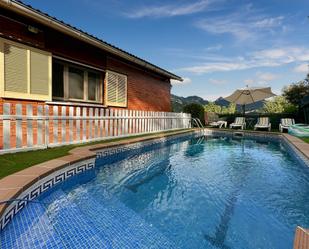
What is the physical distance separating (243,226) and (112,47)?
8190 mm

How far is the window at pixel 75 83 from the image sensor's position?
7.94 metres

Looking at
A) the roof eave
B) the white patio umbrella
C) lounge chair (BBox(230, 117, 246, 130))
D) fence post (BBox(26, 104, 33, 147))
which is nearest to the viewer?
the roof eave

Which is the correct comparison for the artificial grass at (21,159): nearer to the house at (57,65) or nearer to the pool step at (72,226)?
the pool step at (72,226)

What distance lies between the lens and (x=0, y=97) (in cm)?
588

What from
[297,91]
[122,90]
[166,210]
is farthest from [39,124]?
[297,91]

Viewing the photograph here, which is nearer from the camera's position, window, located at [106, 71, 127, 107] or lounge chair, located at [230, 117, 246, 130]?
window, located at [106, 71, 127, 107]

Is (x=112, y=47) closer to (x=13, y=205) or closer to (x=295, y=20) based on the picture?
(x=13, y=205)

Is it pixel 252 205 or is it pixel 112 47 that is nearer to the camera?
pixel 252 205

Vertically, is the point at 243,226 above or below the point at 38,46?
below

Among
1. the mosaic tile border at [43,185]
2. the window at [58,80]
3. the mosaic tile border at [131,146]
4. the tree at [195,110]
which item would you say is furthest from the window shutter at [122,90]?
the tree at [195,110]

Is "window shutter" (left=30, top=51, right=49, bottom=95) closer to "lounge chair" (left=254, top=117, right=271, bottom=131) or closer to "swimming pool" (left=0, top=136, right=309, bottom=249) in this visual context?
"swimming pool" (left=0, top=136, right=309, bottom=249)

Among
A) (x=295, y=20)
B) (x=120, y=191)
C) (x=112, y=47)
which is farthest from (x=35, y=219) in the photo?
(x=295, y=20)

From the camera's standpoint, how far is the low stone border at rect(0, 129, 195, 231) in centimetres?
280

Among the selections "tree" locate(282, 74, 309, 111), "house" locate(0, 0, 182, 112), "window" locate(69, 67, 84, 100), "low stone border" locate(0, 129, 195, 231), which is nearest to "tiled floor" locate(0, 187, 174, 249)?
"low stone border" locate(0, 129, 195, 231)
